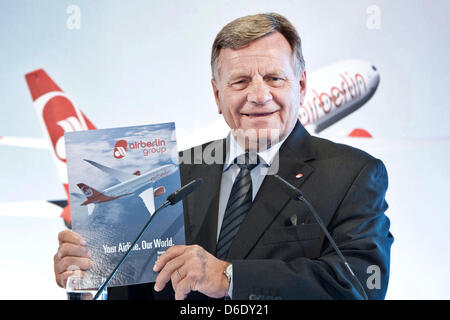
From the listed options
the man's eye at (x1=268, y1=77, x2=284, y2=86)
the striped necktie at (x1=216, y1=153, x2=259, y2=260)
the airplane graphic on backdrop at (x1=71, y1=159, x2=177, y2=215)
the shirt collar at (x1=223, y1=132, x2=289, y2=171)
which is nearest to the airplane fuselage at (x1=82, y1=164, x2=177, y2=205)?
the airplane graphic on backdrop at (x1=71, y1=159, x2=177, y2=215)

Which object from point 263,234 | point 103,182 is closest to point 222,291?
point 263,234

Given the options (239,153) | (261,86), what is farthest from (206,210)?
(261,86)

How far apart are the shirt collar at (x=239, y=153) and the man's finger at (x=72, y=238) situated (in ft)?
2.10

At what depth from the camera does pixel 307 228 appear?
176cm

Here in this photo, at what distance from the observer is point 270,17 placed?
2004 mm

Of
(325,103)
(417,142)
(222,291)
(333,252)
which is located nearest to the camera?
(222,291)

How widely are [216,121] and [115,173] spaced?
2.91 meters

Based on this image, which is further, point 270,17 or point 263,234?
point 270,17

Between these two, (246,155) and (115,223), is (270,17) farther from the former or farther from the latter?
(115,223)

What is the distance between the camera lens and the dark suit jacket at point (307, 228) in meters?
1.60

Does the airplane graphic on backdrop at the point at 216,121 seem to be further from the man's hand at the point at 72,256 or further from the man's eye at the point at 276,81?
the man's hand at the point at 72,256

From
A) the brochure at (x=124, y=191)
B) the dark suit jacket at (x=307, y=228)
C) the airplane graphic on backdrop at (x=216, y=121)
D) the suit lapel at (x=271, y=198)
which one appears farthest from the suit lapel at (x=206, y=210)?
the airplane graphic on backdrop at (x=216, y=121)

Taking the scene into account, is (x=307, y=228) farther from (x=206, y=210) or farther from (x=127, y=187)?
(x=127, y=187)

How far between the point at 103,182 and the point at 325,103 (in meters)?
6.01
